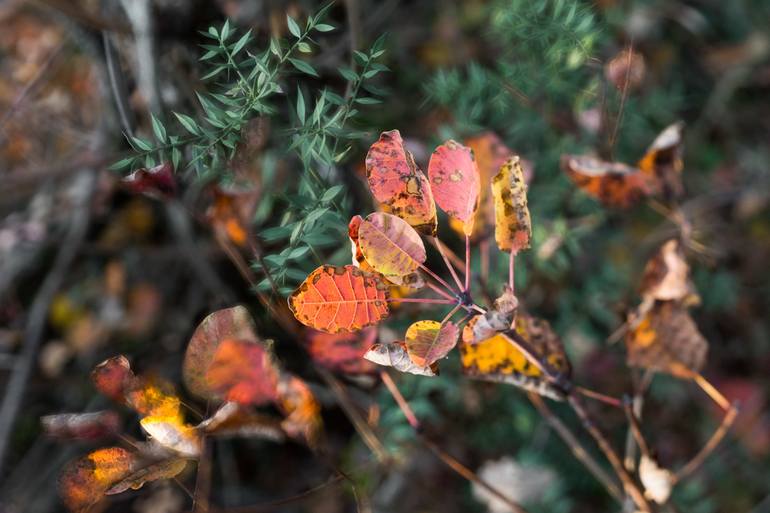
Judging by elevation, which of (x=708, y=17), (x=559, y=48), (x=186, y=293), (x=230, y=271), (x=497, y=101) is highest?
(x=559, y=48)

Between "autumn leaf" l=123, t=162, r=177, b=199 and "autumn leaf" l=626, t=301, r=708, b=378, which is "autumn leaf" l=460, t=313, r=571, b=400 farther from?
"autumn leaf" l=123, t=162, r=177, b=199

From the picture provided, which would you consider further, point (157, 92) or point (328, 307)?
point (157, 92)

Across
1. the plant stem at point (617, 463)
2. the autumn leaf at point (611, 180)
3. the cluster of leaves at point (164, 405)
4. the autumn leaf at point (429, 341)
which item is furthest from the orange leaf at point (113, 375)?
the autumn leaf at point (611, 180)

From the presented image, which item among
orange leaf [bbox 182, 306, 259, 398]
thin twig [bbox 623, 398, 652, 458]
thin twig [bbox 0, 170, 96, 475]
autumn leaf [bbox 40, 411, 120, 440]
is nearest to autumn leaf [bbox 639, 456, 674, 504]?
thin twig [bbox 623, 398, 652, 458]

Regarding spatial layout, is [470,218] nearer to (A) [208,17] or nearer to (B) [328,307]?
(B) [328,307]

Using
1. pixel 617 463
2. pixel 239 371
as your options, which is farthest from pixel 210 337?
pixel 617 463

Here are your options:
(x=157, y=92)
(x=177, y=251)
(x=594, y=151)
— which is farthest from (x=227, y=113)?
(x=177, y=251)

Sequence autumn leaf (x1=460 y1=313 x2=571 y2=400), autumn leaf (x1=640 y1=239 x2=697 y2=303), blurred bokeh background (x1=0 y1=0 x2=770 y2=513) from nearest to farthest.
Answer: autumn leaf (x1=460 y1=313 x2=571 y2=400) < autumn leaf (x1=640 y1=239 x2=697 y2=303) < blurred bokeh background (x1=0 y1=0 x2=770 y2=513)
